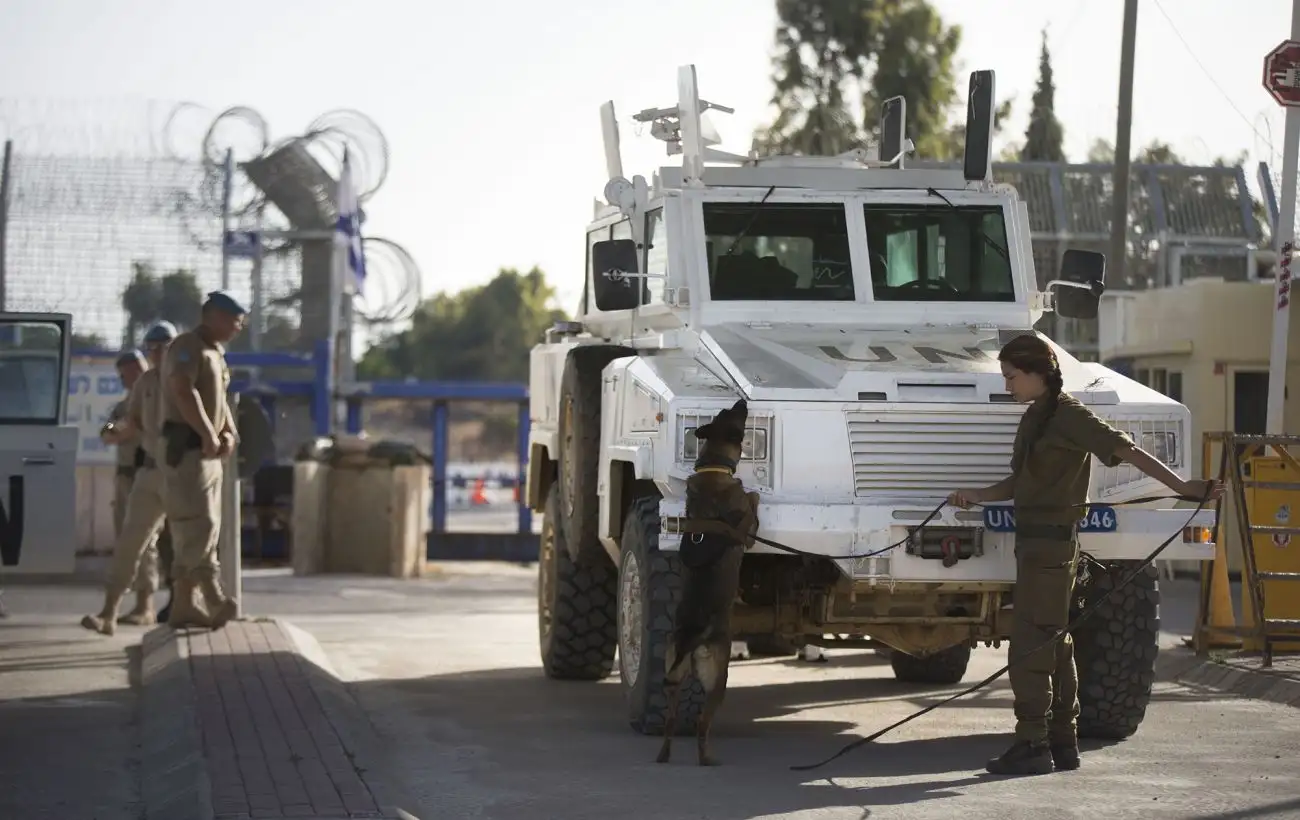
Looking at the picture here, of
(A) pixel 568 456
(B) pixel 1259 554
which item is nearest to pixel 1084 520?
(A) pixel 568 456

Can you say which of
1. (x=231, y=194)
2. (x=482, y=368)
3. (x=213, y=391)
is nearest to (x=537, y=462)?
(x=213, y=391)

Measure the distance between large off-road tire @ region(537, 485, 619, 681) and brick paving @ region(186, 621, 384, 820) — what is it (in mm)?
1409

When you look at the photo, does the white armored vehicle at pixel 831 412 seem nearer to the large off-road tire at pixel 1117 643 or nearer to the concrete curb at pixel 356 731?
the large off-road tire at pixel 1117 643

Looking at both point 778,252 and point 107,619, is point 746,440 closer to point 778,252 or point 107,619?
point 778,252

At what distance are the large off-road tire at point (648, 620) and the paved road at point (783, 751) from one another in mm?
158

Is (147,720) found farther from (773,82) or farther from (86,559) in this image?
(773,82)

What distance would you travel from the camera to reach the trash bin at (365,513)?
21.0 meters

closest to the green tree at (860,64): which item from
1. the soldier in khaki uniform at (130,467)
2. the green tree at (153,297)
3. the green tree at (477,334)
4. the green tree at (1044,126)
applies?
the green tree at (1044,126)

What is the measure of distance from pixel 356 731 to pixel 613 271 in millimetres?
2613

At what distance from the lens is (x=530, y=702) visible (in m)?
11.3

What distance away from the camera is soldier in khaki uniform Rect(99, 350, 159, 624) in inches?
579

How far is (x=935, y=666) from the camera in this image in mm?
12383

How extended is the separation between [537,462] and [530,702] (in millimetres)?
2031

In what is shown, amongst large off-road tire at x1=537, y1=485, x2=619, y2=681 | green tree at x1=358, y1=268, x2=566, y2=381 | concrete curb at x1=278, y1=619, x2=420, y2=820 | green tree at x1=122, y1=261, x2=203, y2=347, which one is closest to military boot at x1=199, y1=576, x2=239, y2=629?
concrete curb at x1=278, y1=619, x2=420, y2=820
